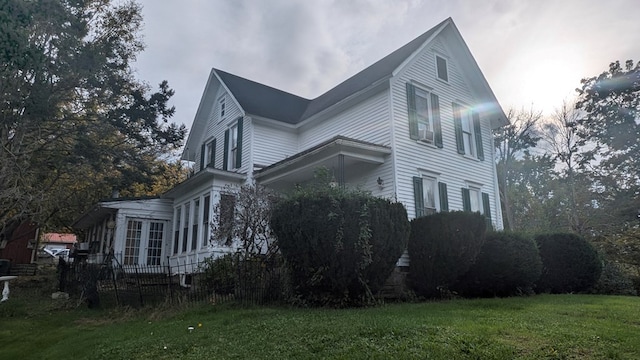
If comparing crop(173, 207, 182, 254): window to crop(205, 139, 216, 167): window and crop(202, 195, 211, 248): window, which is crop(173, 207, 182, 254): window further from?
crop(205, 139, 216, 167): window

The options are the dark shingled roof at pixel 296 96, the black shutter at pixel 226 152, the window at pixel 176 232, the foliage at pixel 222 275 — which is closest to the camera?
the foliage at pixel 222 275

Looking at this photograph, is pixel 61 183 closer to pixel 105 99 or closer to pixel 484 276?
pixel 105 99

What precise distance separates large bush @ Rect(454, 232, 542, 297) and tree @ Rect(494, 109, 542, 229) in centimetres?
1941

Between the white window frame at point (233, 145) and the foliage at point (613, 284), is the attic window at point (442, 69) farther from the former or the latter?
the foliage at point (613, 284)

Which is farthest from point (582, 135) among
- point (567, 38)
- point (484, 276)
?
point (484, 276)

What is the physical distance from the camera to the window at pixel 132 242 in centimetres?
1738

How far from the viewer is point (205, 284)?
420 inches

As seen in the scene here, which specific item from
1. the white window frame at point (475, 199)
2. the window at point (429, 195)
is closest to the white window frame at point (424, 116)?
the window at point (429, 195)

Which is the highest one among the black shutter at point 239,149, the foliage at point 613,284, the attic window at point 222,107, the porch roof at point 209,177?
the attic window at point 222,107

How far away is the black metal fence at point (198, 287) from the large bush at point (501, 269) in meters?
5.24

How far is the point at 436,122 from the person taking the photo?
50.2 ft

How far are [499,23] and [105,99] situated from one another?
16450 millimetres

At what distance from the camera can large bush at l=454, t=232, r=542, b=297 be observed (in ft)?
36.3

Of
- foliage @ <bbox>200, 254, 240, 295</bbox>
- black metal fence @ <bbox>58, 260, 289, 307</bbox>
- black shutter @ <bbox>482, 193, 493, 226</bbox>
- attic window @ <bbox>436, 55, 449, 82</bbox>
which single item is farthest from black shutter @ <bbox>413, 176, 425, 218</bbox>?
foliage @ <bbox>200, 254, 240, 295</bbox>
